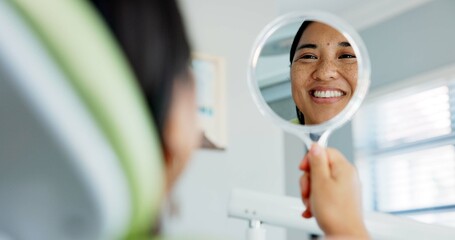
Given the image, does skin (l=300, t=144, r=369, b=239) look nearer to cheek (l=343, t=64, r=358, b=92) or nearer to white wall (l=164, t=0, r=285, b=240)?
cheek (l=343, t=64, r=358, b=92)

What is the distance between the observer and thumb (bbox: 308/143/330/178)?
616mm

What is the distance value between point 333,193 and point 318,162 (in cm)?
3

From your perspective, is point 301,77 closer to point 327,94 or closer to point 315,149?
point 327,94

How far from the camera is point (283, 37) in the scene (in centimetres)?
78

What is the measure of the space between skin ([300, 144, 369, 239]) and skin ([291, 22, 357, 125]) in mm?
112

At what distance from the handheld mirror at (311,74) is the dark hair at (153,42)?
339 millimetres

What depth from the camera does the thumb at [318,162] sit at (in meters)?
0.62

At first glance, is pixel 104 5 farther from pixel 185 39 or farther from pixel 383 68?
pixel 383 68

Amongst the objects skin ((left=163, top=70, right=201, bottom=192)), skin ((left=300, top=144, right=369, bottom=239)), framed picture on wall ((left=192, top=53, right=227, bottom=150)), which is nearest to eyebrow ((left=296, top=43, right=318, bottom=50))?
skin ((left=300, top=144, right=369, bottom=239))

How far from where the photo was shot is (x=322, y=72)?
735mm

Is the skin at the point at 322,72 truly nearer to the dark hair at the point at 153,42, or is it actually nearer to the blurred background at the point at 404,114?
the dark hair at the point at 153,42


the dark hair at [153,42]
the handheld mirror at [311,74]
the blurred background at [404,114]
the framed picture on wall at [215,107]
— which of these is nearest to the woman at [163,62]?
the dark hair at [153,42]

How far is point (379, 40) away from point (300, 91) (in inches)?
112

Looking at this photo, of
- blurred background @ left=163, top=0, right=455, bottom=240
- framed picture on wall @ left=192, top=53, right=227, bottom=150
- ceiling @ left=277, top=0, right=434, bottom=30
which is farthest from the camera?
ceiling @ left=277, top=0, right=434, bottom=30
